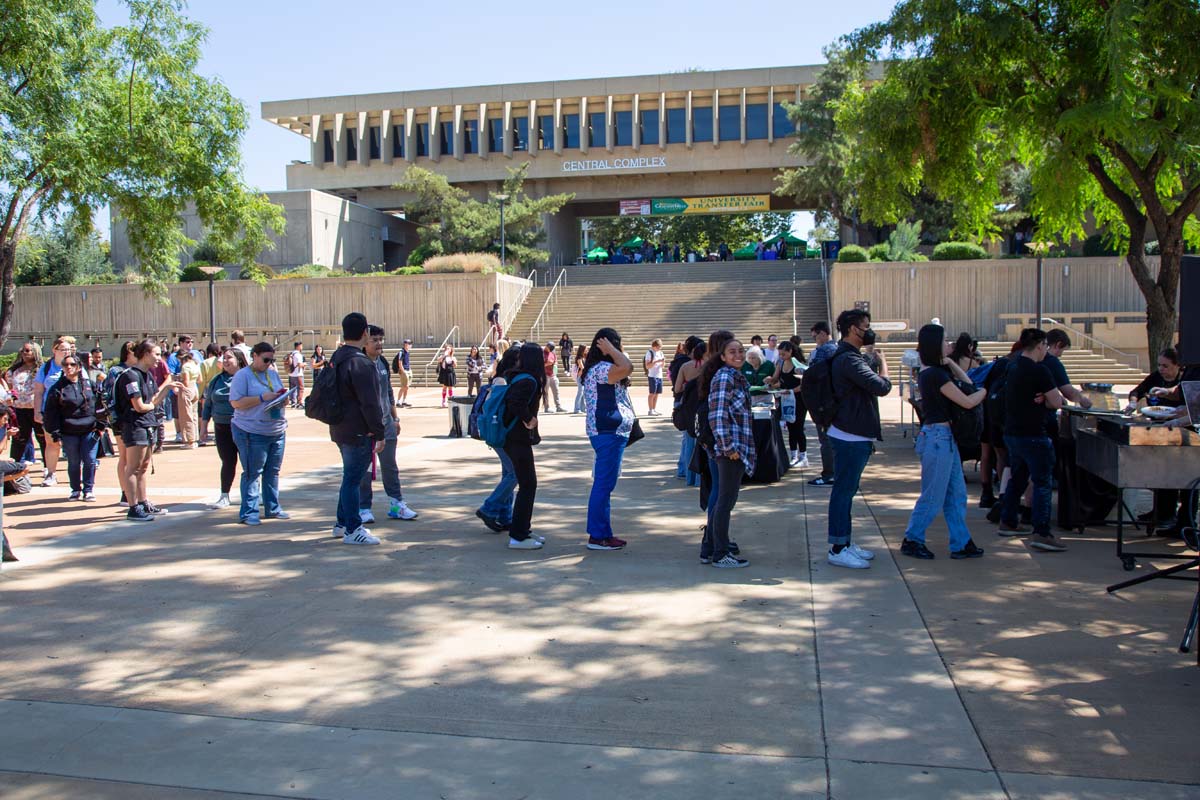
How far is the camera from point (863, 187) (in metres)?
15.4

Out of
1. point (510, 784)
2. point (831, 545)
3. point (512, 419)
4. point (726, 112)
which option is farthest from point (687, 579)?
point (726, 112)

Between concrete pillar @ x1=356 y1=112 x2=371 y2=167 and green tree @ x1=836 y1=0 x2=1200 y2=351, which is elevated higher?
concrete pillar @ x1=356 y1=112 x2=371 y2=167

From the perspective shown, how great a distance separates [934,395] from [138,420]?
6747 mm

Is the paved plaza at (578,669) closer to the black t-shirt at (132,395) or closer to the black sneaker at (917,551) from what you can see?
the black sneaker at (917,551)

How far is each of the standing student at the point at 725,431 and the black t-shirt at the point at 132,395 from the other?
16.7 ft

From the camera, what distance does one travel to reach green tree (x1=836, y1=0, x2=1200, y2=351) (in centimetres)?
1130

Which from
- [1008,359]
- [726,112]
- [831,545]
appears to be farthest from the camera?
[726,112]

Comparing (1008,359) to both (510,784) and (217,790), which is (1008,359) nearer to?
(510,784)

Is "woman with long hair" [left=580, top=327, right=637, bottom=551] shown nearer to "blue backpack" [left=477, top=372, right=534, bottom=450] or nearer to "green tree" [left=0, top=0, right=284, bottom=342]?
"blue backpack" [left=477, top=372, right=534, bottom=450]

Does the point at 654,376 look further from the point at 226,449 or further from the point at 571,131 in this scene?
the point at 571,131

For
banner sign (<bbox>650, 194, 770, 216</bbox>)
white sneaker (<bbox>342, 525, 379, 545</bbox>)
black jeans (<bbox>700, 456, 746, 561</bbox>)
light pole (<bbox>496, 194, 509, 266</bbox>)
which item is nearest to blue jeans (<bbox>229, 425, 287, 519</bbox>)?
white sneaker (<bbox>342, 525, 379, 545</bbox>)

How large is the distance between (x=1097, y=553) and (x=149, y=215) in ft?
62.2

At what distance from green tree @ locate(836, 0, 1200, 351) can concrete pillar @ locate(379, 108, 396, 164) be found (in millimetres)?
41326

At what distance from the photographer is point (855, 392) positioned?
22.8 feet
